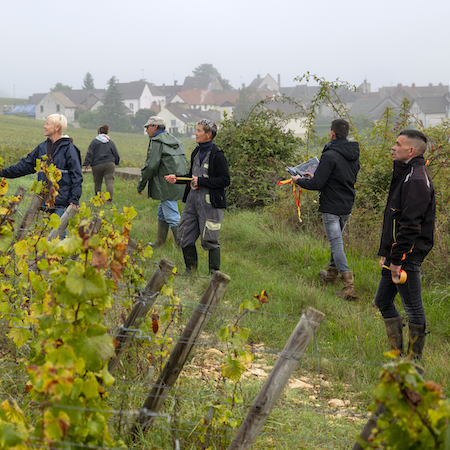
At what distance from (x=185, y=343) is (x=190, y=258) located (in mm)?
3561

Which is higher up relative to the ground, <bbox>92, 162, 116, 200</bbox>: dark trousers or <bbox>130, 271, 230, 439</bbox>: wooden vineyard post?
<bbox>92, 162, 116, 200</bbox>: dark trousers

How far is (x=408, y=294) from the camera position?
3.79 m

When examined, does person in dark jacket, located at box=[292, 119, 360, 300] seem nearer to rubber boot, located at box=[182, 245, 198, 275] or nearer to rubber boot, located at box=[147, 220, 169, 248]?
Result: rubber boot, located at box=[182, 245, 198, 275]

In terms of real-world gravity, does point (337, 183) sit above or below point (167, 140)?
below

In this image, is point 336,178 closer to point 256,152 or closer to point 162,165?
point 162,165

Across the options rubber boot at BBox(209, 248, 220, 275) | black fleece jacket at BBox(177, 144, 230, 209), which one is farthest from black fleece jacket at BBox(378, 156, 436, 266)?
rubber boot at BBox(209, 248, 220, 275)

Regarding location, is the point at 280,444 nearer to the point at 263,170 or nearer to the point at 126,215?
the point at 126,215

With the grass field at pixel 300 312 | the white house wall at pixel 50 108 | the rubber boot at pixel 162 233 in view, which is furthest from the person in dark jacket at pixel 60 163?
the white house wall at pixel 50 108

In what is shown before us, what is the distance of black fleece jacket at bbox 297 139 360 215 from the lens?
5.42 meters

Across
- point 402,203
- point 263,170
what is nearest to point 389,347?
point 402,203

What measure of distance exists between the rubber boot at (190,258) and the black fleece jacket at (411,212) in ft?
9.27

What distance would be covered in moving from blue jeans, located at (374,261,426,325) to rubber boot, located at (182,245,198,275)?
8.78 feet

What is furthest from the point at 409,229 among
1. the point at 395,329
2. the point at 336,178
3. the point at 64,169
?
the point at 64,169

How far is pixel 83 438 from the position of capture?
1.80m
